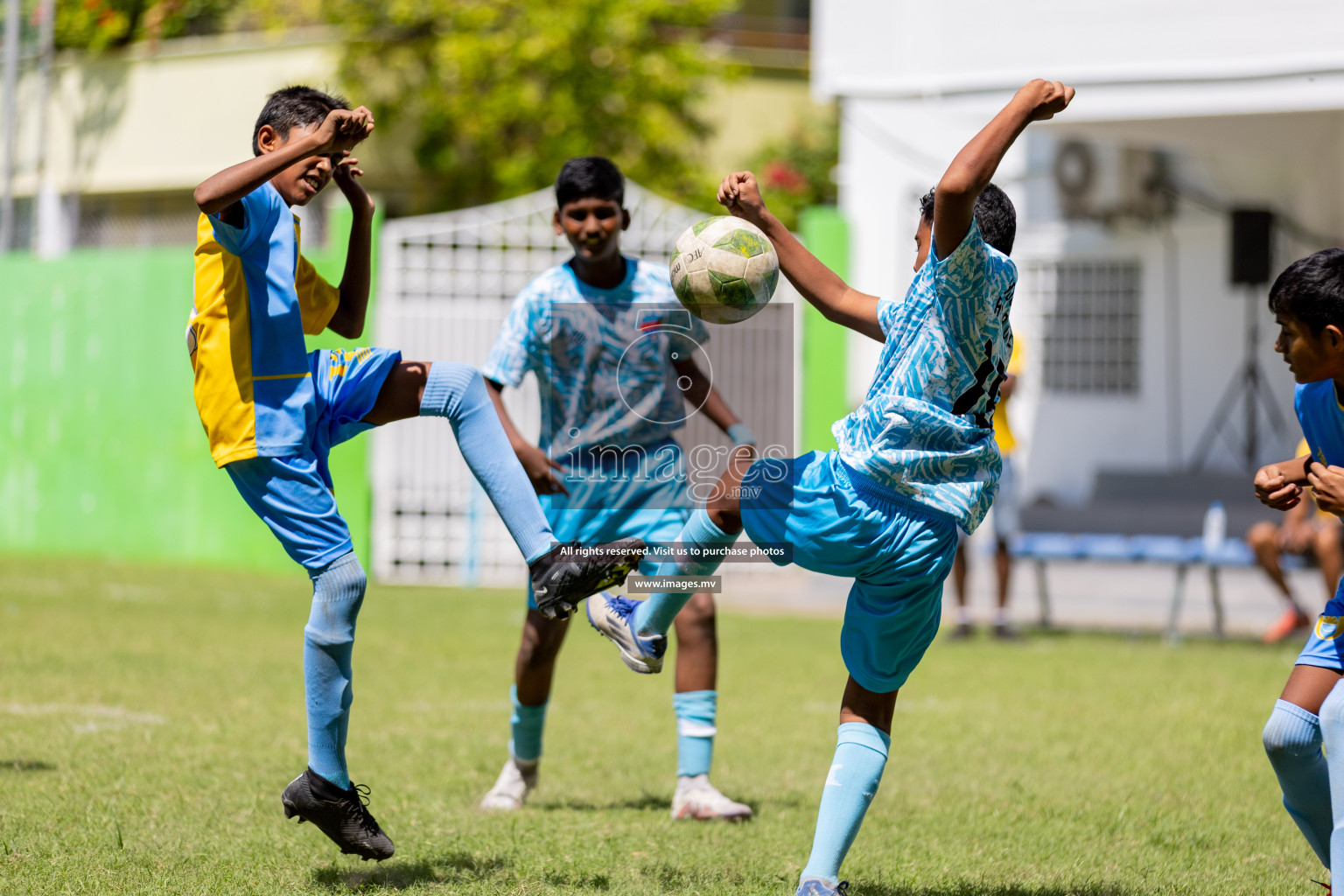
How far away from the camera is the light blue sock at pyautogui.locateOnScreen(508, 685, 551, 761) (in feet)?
18.3

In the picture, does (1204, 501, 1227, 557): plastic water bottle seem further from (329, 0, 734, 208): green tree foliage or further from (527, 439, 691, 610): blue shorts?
(329, 0, 734, 208): green tree foliage

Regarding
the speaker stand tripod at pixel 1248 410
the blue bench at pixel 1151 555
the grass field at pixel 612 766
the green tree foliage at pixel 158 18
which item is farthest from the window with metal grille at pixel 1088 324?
the green tree foliage at pixel 158 18

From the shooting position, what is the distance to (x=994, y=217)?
13.1 feet

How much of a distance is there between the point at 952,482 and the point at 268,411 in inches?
73.8

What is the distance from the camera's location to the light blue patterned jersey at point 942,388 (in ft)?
12.4

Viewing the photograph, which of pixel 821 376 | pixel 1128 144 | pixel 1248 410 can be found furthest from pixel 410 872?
pixel 1128 144

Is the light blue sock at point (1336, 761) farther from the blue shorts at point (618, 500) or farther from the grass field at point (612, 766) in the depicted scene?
the blue shorts at point (618, 500)

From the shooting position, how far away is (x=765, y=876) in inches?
175

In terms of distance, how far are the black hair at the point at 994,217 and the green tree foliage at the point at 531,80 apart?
47.5ft

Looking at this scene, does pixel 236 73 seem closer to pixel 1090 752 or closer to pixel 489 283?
pixel 489 283

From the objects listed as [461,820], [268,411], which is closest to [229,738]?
[461,820]

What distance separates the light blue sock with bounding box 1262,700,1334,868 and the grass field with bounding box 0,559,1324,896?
47 cm

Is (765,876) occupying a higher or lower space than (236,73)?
lower

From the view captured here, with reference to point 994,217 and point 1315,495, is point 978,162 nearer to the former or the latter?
point 994,217
